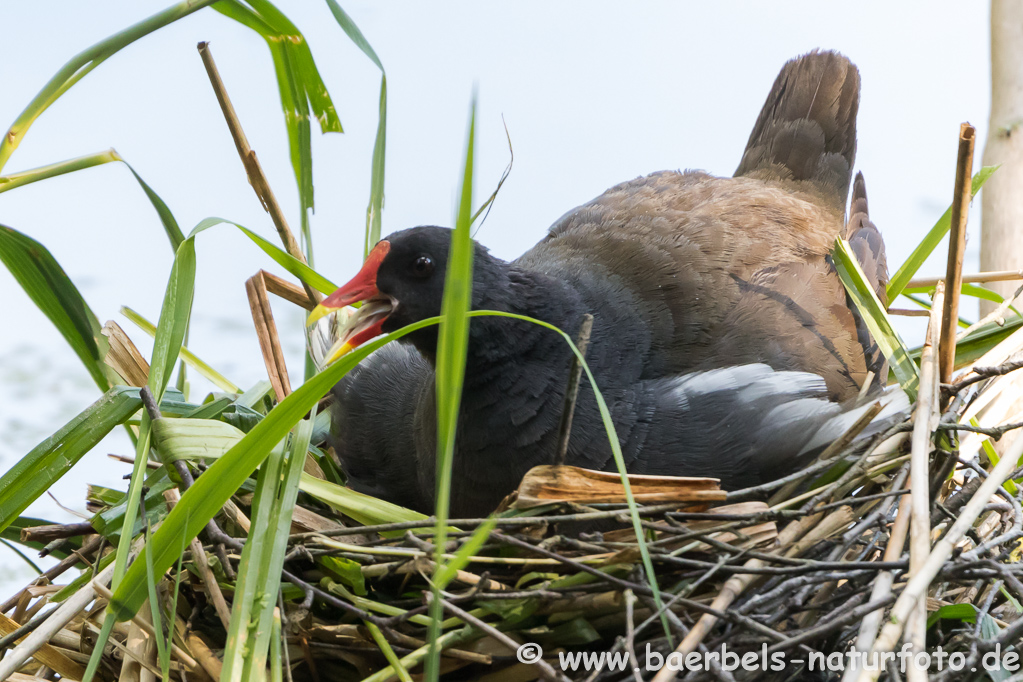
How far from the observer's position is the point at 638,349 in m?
1.37

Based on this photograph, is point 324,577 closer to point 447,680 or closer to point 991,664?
point 447,680

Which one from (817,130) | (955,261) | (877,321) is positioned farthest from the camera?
(817,130)

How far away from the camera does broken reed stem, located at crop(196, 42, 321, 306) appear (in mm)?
1375

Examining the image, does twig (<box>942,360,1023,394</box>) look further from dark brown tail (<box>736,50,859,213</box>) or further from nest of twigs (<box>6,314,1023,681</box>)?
dark brown tail (<box>736,50,859,213</box>)

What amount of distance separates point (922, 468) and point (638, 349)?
0.53 metres

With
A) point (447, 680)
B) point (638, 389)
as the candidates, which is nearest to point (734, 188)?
point (638, 389)

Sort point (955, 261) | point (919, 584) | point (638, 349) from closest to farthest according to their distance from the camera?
point (919, 584) → point (955, 261) → point (638, 349)

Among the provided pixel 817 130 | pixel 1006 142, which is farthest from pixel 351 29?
pixel 1006 142

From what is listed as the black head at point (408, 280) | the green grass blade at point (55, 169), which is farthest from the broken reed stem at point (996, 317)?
the green grass blade at point (55, 169)

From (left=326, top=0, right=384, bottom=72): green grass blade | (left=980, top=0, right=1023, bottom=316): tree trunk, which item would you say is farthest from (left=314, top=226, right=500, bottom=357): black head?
(left=980, top=0, right=1023, bottom=316): tree trunk

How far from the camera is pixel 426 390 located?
140cm

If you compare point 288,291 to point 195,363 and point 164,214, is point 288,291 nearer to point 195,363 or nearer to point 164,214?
point 195,363

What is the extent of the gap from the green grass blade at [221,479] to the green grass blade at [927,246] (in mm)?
875

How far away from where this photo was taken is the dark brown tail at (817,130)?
185 cm
